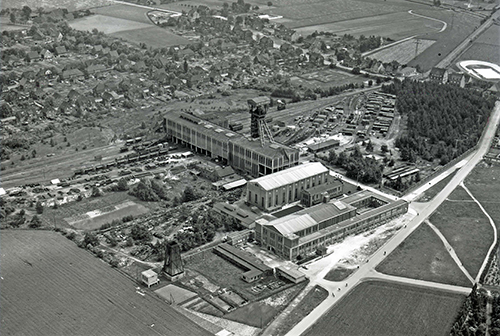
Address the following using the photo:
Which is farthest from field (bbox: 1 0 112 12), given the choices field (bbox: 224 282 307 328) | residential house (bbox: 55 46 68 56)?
field (bbox: 224 282 307 328)

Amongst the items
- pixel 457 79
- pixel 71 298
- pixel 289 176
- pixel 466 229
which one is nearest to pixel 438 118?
pixel 457 79

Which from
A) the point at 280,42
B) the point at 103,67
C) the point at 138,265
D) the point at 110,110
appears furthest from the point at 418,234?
the point at 280,42

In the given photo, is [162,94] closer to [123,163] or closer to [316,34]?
[123,163]

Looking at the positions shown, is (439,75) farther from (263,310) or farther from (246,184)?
(263,310)

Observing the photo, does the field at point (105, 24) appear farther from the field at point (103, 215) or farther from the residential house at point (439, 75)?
the field at point (103, 215)

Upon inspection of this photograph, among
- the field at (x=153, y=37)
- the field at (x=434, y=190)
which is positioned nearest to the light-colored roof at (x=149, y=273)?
the field at (x=434, y=190)

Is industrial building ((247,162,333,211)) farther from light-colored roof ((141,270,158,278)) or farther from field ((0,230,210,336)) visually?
field ((0,230,210,336))
